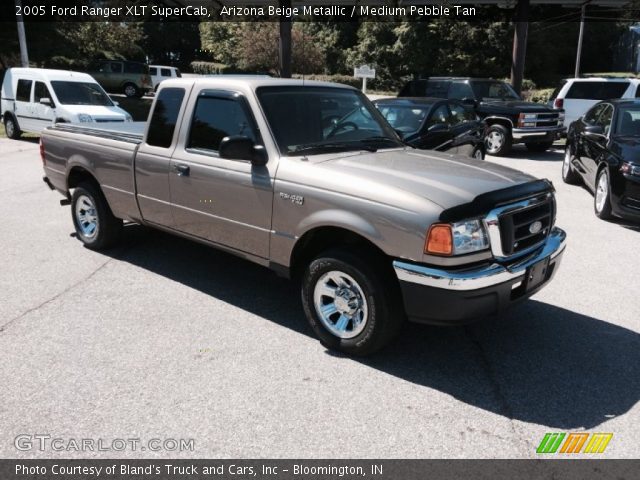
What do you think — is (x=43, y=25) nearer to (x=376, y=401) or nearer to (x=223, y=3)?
(x=223, y=3)

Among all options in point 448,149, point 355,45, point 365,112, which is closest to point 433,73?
point 355,45

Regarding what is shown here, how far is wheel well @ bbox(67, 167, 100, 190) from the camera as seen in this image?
614 centimetres

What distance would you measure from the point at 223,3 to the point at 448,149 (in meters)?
18.7

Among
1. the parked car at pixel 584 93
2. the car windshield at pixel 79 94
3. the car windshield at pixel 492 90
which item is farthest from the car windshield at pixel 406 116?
the car windshield at pixel 79 94

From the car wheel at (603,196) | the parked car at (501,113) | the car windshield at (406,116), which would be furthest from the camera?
the parked car at (501,113)

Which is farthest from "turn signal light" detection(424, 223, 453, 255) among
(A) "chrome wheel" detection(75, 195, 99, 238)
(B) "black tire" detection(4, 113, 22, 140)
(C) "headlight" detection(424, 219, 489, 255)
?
(B) "black tire" detection(4, 113, 22, 140)

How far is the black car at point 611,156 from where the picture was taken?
7262 millimetres

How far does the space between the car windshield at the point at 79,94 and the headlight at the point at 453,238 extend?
44.5 ft

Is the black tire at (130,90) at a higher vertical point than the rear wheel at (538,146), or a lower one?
higher

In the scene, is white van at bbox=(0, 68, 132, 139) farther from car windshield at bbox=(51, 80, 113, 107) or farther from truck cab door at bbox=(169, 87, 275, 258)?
truck cab door at bbox=(169, 87, 275, 258)

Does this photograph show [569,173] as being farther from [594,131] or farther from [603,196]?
[603,196]

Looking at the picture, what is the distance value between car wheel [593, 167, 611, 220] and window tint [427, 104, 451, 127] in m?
2.59

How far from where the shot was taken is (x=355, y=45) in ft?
180

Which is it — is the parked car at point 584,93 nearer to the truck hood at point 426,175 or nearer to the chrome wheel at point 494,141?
the chrome wheel at point 494,141
